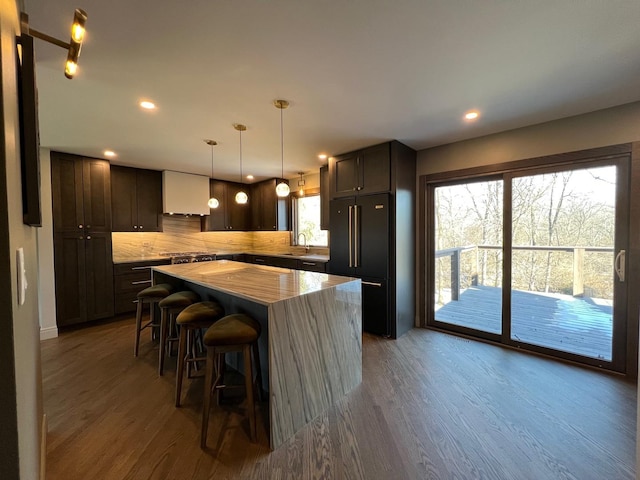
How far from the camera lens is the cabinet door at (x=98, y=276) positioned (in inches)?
156

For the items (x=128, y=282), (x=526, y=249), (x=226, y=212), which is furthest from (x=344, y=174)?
(x=128, y=282)

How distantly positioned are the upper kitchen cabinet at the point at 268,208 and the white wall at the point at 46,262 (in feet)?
10.5

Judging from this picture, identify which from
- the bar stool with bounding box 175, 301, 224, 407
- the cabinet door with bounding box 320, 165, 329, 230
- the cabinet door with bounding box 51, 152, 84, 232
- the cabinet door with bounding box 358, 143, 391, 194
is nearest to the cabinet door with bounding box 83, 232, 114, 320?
the cabinet door with bounding box 51, 152, 84, 232

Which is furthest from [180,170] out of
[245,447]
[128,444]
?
[245,447]

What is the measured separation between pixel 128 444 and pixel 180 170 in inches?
168

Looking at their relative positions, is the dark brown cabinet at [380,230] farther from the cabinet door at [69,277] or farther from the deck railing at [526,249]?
the cabinet door at [69,277]

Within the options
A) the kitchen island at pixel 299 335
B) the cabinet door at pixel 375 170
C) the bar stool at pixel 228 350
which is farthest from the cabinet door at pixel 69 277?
the cabinet door at pixel 375 170

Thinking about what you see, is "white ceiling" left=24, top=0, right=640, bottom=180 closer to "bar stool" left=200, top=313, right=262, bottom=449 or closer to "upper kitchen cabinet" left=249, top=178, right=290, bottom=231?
"bar stool" left=200, top=313, right=262, bottom=449

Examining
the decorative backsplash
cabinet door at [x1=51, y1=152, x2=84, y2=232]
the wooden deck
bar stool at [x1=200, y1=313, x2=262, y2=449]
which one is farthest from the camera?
the decorative backsplash

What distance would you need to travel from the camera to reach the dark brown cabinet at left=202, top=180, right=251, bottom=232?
5.57 m

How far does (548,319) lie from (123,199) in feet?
20.4

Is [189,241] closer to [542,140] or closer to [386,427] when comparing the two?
[386,427]

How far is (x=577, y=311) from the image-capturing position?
289cm

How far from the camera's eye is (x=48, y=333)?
3.56 metres
